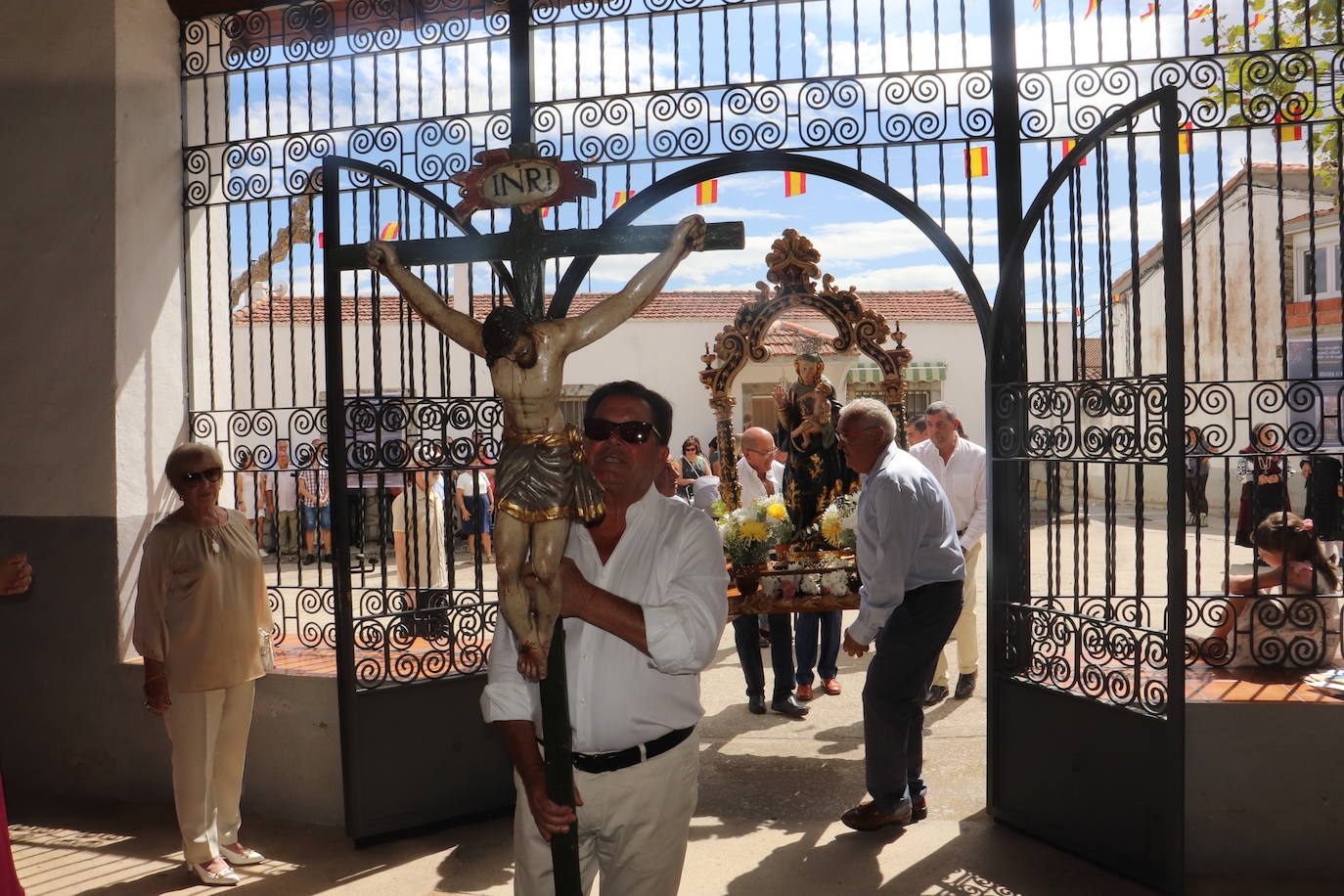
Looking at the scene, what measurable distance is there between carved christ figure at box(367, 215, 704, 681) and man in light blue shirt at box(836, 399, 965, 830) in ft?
9.24

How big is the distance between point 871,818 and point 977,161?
331 cm

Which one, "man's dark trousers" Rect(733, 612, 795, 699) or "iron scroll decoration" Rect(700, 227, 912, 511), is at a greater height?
"iron scroll decoration" Rect(700, 227, 912, 511)

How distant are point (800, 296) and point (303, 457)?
10.5 ft

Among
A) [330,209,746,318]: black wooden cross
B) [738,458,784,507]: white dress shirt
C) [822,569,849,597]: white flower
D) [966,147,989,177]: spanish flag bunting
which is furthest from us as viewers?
[738,458,784,507]: white dress shirt

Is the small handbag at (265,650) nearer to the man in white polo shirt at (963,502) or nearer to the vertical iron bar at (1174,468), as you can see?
A: the vertical iron bar at (1174,468)

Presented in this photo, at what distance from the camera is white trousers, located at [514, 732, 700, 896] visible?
106 inches

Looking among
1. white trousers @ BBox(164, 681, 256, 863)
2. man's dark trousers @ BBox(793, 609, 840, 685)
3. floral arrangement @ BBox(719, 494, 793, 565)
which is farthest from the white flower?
white trousers @ BBox(164, 681, 256, 863)

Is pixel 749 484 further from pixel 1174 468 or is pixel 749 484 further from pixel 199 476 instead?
pixel 199 476

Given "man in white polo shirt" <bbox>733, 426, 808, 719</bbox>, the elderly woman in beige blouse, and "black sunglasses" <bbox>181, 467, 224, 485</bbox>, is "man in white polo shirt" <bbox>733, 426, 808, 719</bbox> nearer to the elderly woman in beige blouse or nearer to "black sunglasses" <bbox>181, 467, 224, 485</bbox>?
the elderly woman in beige blouse

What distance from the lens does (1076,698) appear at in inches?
181

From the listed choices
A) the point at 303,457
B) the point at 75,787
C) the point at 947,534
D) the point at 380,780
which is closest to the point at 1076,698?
the point at 947,534

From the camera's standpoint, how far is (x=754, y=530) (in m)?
6.48

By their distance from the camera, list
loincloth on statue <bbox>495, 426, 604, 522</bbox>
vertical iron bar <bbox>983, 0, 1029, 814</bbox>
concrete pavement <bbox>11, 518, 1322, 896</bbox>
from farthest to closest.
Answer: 1. vertical iron bar <bbox>983, 0, 1029, 814</bbox>
2. concrete pavement <bbox>11, 518, 1322, 896</bbox>
3. loincloth on statue <bbox>495, 426, 604, 522</bbox>

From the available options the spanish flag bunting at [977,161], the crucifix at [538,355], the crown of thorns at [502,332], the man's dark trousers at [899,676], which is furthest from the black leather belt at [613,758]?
the spanish flag bunting at [977,161]
